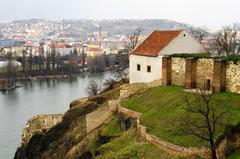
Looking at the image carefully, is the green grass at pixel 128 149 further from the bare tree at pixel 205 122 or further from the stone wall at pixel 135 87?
the stone wall at pixel 135 87

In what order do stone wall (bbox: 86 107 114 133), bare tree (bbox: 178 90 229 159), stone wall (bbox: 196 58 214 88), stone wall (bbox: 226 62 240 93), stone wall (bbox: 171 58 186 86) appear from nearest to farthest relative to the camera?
bare tree (bbox: 178 90 229 159) → stone wall (bbox: 226 62 240 93) → stone wall (bbox: 196 58 214 88) → stone wall (bbox: 86 107 114 133) → stone wall (bbox: 171 58 186 86)

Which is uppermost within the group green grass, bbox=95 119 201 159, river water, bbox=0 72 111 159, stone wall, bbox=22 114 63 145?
green grass, bbox=95 119 201 159

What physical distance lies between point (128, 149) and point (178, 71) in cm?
834

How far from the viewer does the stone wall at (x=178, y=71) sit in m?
24.9

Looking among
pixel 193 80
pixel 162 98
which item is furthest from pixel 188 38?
pixel 162 98

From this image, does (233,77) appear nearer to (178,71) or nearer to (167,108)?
(167,108)

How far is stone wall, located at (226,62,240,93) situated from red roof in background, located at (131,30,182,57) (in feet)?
21.0

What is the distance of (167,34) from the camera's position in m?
28.4

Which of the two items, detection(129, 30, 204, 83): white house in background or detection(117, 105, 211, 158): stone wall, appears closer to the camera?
detection(117, 105, 211, 158): stone wall

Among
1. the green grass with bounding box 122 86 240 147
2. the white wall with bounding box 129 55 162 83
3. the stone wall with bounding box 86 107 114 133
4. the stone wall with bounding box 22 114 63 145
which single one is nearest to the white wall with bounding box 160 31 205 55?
the white wall with bounding box 129 55 162 83

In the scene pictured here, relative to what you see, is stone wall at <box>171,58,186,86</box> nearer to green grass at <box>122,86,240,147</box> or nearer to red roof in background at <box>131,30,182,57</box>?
green grass at <box>122,86,240,147</box>

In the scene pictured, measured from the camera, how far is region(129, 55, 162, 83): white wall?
26948 mm

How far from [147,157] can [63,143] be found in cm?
880

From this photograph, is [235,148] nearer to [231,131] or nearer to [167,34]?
[231,131]
